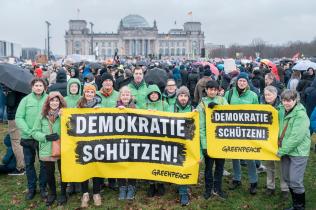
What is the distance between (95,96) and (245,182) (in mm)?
3208

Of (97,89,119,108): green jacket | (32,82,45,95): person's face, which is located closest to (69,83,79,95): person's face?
(97,89,119,108): green jacket

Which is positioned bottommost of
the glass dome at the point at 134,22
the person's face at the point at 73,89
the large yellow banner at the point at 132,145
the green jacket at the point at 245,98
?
the large yellow banner at the point at 132,145

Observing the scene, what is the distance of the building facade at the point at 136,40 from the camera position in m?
142

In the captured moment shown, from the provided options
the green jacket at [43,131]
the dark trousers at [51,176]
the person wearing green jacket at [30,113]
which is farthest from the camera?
the person wearing green jacket at [30,113]

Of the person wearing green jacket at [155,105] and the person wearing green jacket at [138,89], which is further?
the person wearing green jacket at [138,89]

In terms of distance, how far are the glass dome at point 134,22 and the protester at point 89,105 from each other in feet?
473

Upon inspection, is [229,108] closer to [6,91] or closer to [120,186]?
[120,186]

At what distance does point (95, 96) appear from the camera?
7.02 meters

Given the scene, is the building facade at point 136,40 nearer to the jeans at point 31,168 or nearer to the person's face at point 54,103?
the jeans at point 31,168

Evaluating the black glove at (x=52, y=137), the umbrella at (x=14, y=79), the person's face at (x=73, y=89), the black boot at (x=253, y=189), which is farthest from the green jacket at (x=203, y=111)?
the umbrella at (x=14, y=79)

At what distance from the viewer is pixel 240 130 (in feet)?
→ 22.5

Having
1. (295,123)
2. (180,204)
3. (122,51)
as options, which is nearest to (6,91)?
(180,204)

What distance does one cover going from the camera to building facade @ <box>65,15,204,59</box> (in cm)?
14150

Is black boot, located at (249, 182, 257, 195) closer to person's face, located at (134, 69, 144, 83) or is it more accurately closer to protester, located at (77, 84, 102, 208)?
protester, located at (77, 84, 102, 208)
